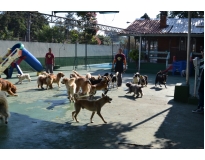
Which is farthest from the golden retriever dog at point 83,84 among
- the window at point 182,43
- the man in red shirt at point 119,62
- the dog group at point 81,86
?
the window at point 182,43

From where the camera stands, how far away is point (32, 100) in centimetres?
1062

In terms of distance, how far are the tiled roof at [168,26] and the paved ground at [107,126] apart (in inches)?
656

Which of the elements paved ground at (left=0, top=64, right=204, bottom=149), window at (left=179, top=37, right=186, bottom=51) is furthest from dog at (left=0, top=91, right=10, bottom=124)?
window at (left=179, top=37, right=186, bottom=51)

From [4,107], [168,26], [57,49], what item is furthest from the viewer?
[168,26]

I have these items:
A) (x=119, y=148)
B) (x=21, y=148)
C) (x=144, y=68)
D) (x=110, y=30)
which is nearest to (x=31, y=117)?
(x=21, y=148)

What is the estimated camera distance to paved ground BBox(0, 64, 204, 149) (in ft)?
19.1

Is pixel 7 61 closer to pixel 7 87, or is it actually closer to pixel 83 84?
pixel 7 87

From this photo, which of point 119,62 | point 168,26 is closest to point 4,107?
point 119,62

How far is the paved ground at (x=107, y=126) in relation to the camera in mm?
5824

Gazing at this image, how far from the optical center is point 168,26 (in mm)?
27984

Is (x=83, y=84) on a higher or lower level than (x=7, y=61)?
lower

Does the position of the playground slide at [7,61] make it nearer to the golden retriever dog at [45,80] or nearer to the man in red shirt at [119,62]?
the golden retriever dog at [45,80]

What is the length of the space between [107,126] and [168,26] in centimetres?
2267

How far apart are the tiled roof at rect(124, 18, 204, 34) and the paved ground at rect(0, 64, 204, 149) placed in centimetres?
1665
